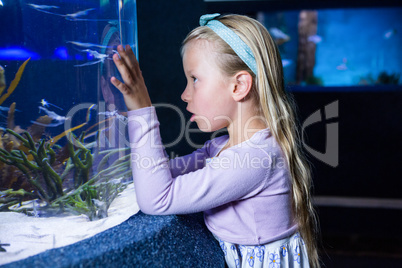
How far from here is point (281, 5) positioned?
108 inches

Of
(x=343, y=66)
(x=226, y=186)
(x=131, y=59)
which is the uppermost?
(x=343, y=66)

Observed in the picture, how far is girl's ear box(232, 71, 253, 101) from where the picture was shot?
2.81 ft

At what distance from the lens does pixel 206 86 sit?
839mm

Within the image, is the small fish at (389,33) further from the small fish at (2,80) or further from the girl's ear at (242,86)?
the small fish at (2,80)

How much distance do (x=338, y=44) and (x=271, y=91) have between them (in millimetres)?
4528

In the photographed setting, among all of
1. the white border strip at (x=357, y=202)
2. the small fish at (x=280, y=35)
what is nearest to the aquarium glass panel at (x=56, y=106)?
the white border strip at (x=357, y=202)

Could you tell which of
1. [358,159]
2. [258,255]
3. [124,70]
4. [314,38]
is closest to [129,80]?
[124,70]

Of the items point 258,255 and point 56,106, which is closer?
point 56,106

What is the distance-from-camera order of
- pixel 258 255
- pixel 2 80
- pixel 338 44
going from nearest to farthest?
pixel 2 80 → pixel 258 255 → pixel 338 44

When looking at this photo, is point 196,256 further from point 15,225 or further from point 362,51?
point 362,51

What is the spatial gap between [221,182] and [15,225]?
365mm

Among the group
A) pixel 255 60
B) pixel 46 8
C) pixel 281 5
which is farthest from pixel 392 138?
pixel 46 8

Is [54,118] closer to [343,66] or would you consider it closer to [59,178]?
→ [59,178]

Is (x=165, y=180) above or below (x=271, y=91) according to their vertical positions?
below
